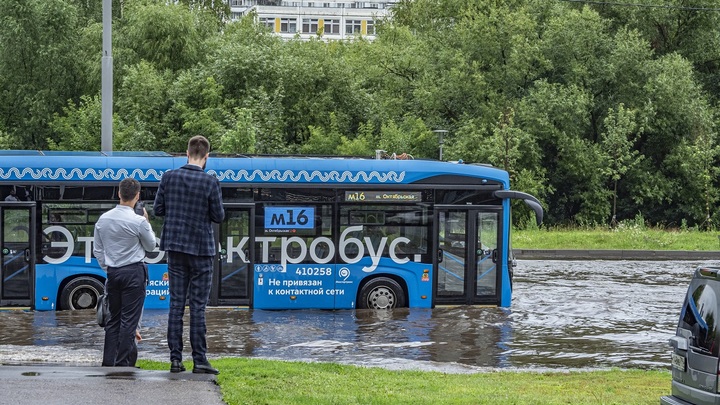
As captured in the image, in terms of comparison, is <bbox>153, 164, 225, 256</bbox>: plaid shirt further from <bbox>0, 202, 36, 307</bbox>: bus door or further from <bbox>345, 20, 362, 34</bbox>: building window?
<bbox>345, 20, 362, 34</bbox>: building window

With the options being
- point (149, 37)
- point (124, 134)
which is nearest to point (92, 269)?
point (124, 134)

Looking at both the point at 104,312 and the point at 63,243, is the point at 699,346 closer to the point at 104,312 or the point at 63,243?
the point at 104,312

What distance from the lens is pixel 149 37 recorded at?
50094 millimetres

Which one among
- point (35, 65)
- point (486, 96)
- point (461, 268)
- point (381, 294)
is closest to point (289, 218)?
point (381, 294)

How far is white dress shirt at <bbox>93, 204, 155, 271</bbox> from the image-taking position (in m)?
9.55

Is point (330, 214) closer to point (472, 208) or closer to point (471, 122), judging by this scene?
point (472, 208)

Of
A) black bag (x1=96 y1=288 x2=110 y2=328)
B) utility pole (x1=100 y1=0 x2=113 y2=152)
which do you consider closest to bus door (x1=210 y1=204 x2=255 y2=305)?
utility pole (x1=100 y1=0 x2=113 y2=152)

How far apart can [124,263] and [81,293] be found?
8.55m

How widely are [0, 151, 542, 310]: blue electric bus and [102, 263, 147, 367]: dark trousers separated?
304 inches

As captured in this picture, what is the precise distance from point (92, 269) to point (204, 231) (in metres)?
9.06

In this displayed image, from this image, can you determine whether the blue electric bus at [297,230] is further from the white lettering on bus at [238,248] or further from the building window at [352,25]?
the building window at [352,25]

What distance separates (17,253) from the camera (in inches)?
686

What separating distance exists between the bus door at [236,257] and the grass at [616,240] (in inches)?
671

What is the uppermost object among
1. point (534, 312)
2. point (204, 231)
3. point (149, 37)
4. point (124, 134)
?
point (149, 37)
